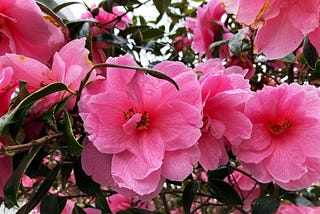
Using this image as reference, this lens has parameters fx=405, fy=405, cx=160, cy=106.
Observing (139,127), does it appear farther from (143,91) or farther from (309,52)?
(309,52)

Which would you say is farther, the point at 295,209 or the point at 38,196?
the point at 295,209

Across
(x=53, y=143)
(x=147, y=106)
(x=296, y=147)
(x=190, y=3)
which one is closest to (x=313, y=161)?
(x=296, y=147)

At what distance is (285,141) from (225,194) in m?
0.22

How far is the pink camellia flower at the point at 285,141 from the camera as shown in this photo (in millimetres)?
568

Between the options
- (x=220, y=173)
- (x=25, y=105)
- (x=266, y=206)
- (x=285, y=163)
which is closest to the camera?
(x=25, y=105)

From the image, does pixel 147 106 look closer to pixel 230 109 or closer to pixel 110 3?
pixel 230 109

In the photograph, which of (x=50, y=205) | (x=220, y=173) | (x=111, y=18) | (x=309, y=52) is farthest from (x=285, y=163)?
(x=111, y=18)

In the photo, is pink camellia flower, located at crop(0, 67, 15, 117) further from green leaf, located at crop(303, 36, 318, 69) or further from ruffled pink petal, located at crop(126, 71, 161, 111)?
green leaf, located at crop(303, 36, 318, 69)

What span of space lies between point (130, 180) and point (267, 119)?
0.78 feet

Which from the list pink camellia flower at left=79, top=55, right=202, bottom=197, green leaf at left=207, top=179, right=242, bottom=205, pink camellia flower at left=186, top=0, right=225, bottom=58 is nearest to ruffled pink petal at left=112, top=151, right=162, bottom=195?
pink camellia flower at left=79, top=55, right=202, bottom=197

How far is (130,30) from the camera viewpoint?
37.6 inches

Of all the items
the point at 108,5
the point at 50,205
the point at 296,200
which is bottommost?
the point at 296,200

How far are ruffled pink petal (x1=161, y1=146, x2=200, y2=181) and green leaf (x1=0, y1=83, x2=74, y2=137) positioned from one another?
15cm

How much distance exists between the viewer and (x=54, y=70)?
528 mm
